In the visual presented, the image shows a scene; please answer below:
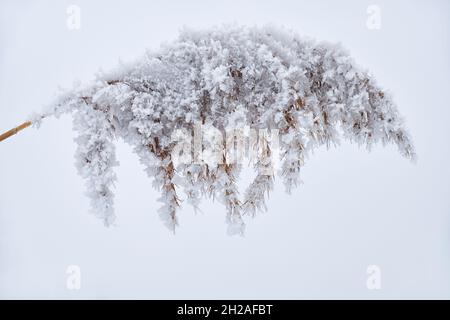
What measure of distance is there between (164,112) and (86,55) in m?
95.0

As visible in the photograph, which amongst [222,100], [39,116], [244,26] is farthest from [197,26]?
[39,116]

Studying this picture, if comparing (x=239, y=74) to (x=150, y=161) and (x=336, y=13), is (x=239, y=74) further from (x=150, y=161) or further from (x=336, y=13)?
(x=336, y=13)

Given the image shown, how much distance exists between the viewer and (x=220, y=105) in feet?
9.88

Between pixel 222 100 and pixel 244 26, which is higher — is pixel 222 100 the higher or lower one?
the lower one

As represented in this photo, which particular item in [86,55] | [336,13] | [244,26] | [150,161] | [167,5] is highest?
[167,5]

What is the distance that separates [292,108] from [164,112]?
0.91 metres

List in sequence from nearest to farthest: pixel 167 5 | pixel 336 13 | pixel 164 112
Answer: pixel 164 112 < pixel 336 13 < pixel 167 5

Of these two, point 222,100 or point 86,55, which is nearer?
point 222,100

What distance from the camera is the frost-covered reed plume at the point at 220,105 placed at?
295 centimetres

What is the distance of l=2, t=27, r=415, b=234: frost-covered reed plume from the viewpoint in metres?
2.95

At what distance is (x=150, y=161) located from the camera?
9.88 ft

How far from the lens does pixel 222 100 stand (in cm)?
300

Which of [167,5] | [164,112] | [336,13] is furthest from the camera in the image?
[167,5]

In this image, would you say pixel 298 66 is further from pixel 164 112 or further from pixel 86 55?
pixel 86 55
